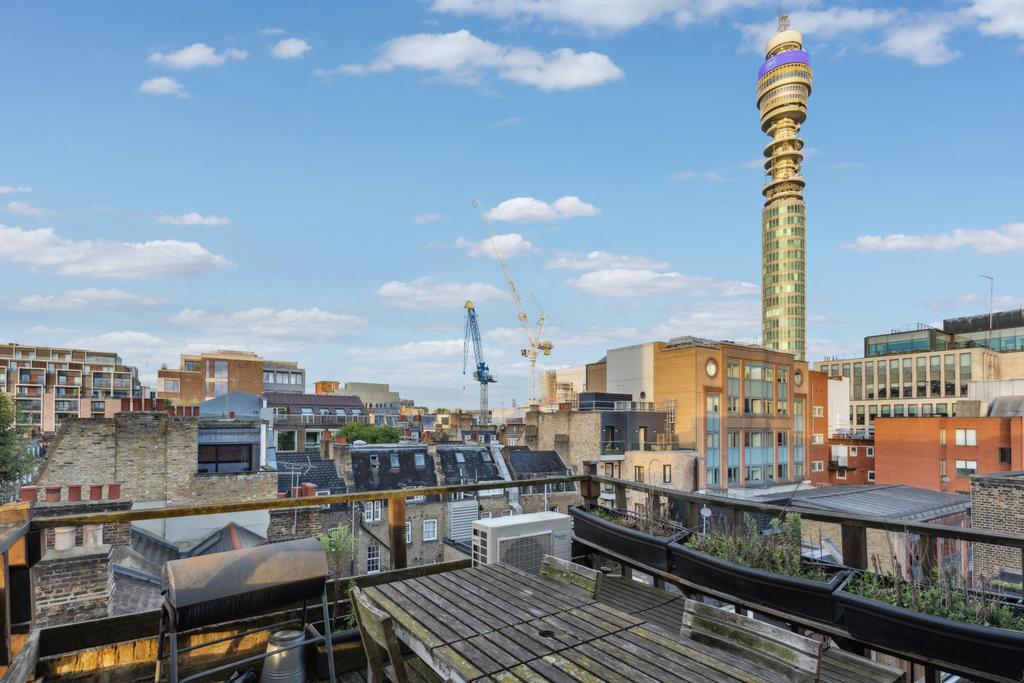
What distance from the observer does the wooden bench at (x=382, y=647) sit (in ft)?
8.36

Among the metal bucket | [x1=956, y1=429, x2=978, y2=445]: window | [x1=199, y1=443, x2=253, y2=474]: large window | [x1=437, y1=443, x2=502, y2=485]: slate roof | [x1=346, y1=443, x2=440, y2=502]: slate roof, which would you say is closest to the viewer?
the metal bucket

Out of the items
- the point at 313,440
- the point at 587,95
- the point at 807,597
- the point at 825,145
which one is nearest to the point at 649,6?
the point at 587,95

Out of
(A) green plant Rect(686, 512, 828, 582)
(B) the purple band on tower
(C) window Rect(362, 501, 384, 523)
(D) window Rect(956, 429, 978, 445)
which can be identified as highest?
(B) the purple band on tower

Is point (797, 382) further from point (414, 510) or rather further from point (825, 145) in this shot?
point (825, 145)

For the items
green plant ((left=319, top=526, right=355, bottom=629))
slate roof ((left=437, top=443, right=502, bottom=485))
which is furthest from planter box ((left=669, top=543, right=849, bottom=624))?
slate roof ((left=437, top=443, right=502, bottom=485))

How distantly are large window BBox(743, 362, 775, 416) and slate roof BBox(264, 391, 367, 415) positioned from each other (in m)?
53.0

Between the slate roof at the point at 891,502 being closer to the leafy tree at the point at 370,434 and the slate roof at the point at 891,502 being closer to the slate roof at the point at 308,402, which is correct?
the leafy tree at the point at 370,434

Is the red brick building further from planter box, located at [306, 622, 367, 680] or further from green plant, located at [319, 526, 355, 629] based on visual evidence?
planter box, located at [306, 622, 367, 680]

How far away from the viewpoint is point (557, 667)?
2502 millimetres

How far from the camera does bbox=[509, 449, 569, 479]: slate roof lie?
36969 millimetres

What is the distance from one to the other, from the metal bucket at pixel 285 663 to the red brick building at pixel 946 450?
151 feet

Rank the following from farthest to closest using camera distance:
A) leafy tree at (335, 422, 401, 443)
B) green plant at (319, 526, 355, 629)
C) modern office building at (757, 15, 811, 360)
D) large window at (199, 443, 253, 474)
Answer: modern office building at (757, 15, 811, 360)
leafy tree at (335, 422, 401, 443)
large window at (199, 443, 253, 474)
green plant at (319, 526, 355, 629)

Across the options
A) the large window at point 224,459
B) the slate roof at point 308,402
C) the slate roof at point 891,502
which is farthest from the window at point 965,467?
→ the slate roof at point 308,402

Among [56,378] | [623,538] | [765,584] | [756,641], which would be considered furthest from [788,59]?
[56,378]
